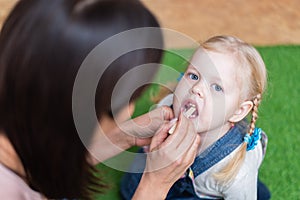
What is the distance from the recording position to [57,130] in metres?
0.67

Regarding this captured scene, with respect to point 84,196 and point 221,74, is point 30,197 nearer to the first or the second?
point 84,196

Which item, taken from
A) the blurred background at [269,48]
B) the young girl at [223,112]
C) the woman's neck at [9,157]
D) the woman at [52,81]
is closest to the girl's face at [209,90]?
the young girl at [223,112]

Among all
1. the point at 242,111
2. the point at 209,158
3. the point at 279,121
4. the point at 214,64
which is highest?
the point at 214,64

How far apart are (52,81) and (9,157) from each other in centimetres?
20

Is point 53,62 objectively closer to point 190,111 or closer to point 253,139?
A: point 190,111

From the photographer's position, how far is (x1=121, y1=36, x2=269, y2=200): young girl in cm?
98

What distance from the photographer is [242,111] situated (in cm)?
102

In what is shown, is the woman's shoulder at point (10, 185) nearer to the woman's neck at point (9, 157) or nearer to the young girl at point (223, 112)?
the woman's neck at point (9, 157)

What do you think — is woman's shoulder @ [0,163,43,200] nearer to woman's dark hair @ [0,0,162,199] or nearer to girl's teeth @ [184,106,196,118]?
woman's dark hair @ [0,0,162,199]

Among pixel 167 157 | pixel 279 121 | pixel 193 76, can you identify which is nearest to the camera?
pixel 167 157

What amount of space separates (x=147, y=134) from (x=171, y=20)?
96 centimetres

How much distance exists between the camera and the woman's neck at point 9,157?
0.73 m

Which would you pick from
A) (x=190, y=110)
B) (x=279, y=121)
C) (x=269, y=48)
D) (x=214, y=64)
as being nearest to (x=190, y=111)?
(x=190, y=110)

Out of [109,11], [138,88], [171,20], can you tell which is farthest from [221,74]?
[171,20]
